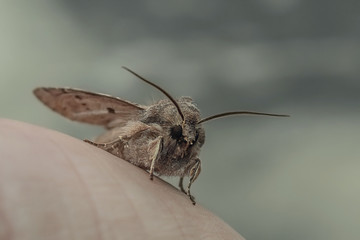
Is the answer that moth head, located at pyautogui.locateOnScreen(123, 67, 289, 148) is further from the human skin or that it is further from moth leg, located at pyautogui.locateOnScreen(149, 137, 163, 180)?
the human skin

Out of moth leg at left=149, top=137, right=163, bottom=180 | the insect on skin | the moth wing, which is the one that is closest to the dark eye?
the insect on skin

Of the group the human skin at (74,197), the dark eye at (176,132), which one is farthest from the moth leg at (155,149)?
the human skin at (74,197)

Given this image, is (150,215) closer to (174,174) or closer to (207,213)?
(207,213)

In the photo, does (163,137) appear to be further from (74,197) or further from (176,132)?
(74,197)

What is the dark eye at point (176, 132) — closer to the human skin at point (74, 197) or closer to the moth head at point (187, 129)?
the moth head at point (187, 129)

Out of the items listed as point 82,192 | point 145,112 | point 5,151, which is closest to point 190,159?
point 145,112

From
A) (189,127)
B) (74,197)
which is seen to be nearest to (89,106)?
(189,127)
